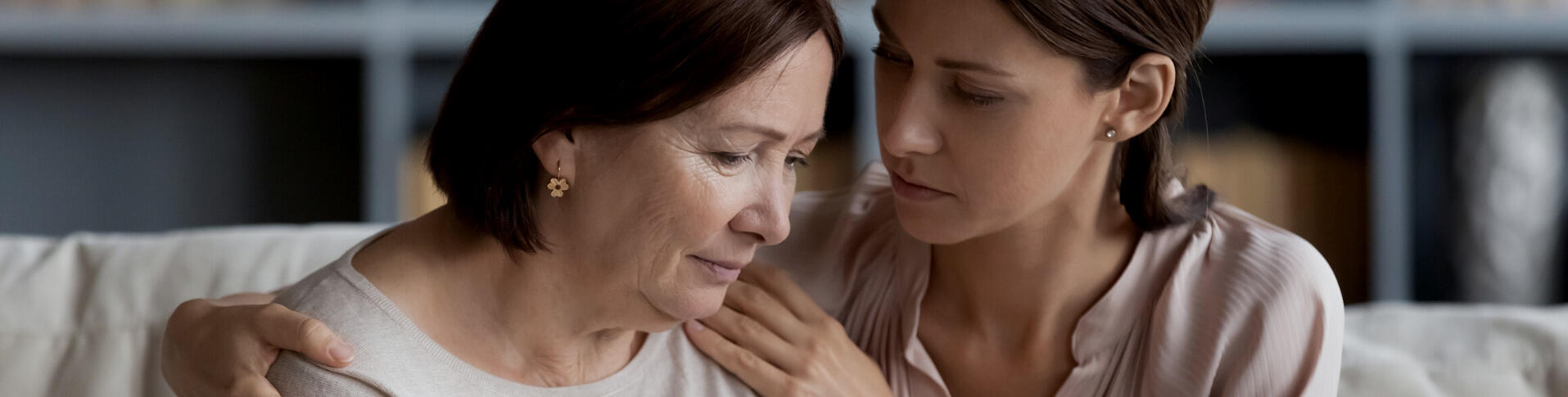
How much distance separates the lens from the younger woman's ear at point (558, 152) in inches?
48.7

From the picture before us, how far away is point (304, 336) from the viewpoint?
1.17m

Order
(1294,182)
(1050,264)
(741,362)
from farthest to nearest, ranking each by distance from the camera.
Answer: (1294,182) < (1050,264) < (741,362)

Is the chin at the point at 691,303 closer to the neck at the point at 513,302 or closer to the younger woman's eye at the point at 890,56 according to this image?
the neck at the point at 513,302

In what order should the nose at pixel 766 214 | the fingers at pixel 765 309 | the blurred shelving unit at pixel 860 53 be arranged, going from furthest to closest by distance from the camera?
the blurred shelving unit at pixel 860 53, the fingers at pixel 765 309, the nose at pixel 766 214

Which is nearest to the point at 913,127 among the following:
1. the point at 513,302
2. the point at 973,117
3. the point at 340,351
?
the point at 973,117

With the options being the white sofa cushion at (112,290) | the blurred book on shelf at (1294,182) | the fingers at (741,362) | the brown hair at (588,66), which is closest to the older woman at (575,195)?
the brown hair at (588,66)

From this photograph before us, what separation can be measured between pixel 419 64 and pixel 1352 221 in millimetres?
2479

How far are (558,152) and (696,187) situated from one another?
0.13m

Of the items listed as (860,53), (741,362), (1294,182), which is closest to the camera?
(741,362)

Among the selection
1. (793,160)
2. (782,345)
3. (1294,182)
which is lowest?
(1294,182)

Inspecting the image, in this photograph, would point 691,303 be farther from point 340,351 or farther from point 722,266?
point 340,351

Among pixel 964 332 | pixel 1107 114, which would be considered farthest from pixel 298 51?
pixel 1107 114

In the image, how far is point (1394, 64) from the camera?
11.0 ft

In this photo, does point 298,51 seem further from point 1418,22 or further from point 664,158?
point 1418,22
